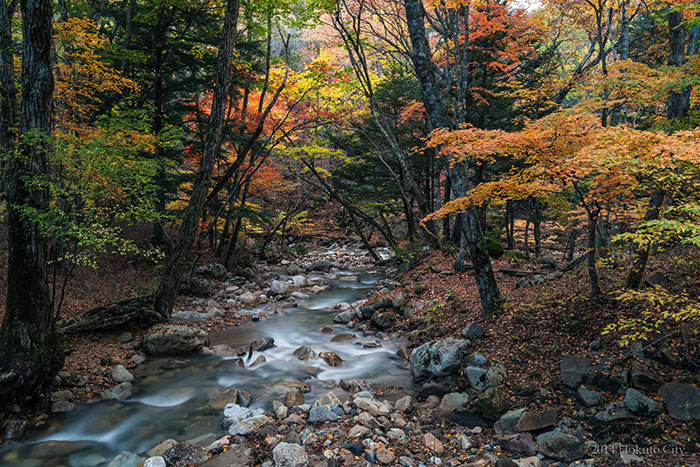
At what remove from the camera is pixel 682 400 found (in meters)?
3.74

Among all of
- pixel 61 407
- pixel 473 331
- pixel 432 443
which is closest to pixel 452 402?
pixel 432 443

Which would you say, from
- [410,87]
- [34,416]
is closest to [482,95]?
[410,87]

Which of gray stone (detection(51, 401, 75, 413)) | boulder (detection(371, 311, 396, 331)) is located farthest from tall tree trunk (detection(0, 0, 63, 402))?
boulder (detection(371, 311, 396, 331))

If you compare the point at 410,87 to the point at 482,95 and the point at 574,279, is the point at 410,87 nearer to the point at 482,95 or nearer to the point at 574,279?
the point at 482,95

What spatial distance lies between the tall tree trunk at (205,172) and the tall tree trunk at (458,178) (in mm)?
4097

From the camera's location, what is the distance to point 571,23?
42.9ft

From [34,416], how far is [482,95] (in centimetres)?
1461

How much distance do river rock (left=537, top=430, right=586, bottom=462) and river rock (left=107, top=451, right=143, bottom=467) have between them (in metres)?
4.75

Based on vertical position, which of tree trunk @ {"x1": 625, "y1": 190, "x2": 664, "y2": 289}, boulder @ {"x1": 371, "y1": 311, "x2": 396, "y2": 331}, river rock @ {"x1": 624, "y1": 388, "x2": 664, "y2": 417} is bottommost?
boulder @ {"x1": 371, "y1": 311, "x2": 396, "y2": 331}

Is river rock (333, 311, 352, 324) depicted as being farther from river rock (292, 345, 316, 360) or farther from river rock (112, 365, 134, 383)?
river rock (112, 365, 134, 383)

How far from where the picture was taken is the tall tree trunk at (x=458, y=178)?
23.1 ft

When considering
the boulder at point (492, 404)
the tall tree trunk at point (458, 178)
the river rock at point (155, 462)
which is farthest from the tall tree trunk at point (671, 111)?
the river rock at point (155, 462)

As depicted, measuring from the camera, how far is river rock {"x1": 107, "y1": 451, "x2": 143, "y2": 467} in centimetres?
431

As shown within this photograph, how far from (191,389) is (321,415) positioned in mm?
2758
